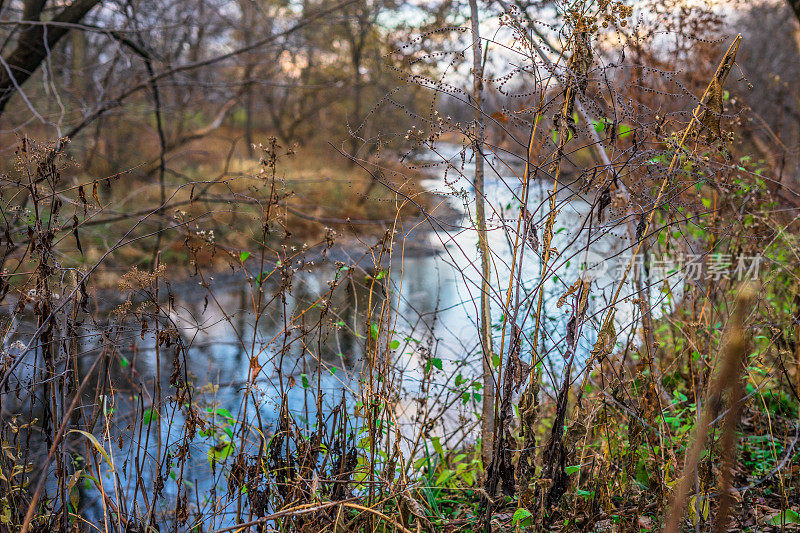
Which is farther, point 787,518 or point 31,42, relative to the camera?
point 31,42

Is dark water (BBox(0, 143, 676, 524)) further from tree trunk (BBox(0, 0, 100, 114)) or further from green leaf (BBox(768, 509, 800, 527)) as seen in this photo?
tree trunk (BBox(0, 0, 100, 114))

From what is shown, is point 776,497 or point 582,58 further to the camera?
point 776,497

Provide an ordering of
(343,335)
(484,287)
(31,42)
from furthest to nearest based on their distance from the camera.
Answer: (343,335), (31,42), (484,287)

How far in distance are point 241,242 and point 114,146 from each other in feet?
14.7

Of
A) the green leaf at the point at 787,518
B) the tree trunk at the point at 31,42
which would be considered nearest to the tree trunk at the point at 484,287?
the green leaf at the point at 787,518

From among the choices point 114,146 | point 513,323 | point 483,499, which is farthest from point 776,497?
point 114,146

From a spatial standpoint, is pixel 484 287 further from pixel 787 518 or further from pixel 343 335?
pixel 343 335

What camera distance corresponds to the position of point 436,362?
2705 mm

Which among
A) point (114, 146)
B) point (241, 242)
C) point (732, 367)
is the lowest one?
point (732, 367)

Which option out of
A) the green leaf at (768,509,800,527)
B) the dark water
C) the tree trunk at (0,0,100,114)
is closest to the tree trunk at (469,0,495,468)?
the dark water

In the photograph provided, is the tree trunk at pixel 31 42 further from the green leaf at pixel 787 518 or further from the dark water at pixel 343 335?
the green leaf at pixel 787 518

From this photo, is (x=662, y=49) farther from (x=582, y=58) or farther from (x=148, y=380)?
(x=148, y=380)

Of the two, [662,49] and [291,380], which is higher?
[662,49]

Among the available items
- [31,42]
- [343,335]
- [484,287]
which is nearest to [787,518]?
[484,287]
